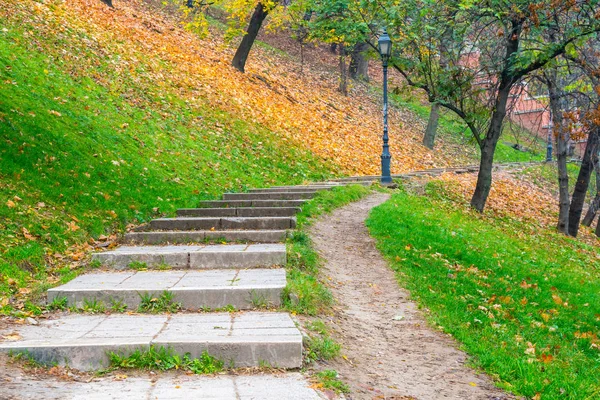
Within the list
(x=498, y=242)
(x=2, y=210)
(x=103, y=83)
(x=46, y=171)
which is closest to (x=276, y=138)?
(x=103, y=83)

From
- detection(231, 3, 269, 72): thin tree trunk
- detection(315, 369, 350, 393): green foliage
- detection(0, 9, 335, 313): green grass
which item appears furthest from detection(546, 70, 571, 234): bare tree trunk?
detection(315, 369, 350, 393): green foliage

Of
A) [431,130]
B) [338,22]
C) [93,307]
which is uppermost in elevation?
[338,22]

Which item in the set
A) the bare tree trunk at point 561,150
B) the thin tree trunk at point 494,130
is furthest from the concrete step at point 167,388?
the bare tree trunk at point 561,150

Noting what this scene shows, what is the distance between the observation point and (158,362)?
488 cm

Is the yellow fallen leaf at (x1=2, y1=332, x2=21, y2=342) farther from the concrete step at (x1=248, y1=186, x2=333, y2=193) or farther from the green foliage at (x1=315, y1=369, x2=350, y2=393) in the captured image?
the concrete step at (x1=248, y1=186, x2=333, y2=193)

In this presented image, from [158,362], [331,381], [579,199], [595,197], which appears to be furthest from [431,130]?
[158,362]

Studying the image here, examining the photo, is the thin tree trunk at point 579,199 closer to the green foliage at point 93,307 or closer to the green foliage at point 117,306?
the green foliage at point 117,306

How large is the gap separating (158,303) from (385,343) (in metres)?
2.26

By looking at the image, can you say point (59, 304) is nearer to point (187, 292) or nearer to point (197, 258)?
point (187, 292)

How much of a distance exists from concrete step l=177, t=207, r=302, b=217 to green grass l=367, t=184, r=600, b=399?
1.55m

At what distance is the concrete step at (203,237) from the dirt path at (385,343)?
768 mm

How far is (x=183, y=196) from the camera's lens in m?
11.5

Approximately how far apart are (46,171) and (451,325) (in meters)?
6.12

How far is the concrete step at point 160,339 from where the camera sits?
4.88 metres
